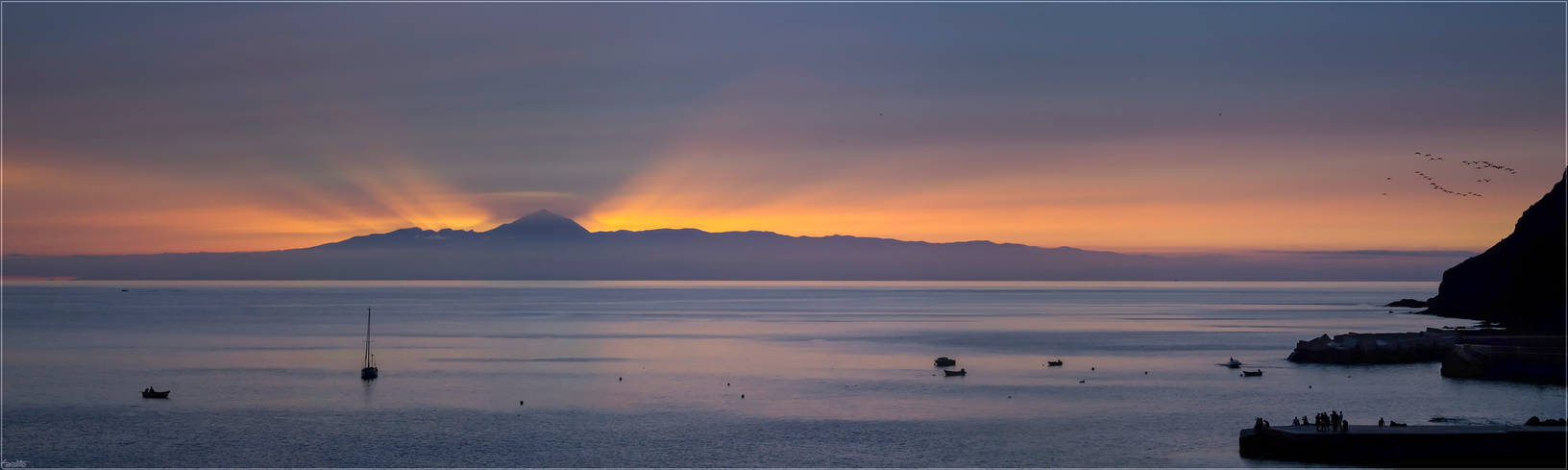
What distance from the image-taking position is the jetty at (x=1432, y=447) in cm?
5003

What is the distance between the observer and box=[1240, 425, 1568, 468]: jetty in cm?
5003

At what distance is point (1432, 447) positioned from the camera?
5044 centimetres

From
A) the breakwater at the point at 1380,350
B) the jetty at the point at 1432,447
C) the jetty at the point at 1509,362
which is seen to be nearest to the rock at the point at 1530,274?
the breakwater at the point at 1380,350

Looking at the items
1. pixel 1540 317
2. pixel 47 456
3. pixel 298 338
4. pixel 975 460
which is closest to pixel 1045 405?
pixel 975 460

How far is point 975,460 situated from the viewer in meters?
55.4

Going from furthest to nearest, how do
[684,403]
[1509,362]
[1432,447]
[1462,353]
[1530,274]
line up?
[1530,274] < [1462,353] < [1509,362] < [684,403] < [1432,447]

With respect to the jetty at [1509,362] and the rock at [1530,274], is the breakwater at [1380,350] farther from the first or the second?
the rock at [1530,274]

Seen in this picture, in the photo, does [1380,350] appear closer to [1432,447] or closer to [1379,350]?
[1379,350]

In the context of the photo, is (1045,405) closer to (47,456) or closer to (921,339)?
(47,456)

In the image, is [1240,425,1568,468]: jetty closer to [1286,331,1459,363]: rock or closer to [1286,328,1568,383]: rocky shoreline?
[1286,328,1568,383]: rocky shoreline

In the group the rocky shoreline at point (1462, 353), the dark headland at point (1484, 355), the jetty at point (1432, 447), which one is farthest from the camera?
the rocky shoreline at point (1462, 353)

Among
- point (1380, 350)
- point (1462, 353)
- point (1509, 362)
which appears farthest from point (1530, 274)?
point (1509, 362)

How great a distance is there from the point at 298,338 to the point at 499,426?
94.8m

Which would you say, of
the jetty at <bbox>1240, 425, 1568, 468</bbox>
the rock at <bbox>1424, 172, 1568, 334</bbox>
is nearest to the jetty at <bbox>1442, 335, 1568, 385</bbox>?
the rock at <bbox>1424, 172, 1568, 334</bbox>
